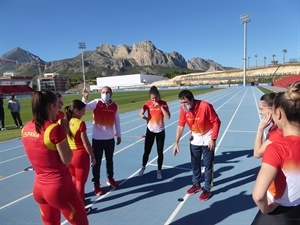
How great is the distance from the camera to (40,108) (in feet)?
7.44

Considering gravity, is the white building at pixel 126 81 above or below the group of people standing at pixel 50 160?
above

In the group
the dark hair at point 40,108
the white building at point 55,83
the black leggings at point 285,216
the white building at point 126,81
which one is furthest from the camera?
the white building at point 55,83

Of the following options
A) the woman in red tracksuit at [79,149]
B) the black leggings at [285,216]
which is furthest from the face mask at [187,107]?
the black leggings at [285,216]

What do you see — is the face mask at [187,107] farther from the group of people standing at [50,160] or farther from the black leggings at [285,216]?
the black leggings at [285,216]

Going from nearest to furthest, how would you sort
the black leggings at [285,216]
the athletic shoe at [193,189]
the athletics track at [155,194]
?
1. the black leggings at [285,216]
2. the athletics track at [155,194]
3. the athletic shoe at [193,189]

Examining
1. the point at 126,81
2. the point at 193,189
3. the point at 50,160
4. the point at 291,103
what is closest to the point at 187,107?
the point at 193,189

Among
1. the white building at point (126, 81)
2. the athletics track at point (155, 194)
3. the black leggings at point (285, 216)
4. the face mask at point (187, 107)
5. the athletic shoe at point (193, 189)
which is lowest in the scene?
the athletics track at point (155, 194)

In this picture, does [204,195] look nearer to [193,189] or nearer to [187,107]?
[193,189]

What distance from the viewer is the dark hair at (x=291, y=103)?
157 cm

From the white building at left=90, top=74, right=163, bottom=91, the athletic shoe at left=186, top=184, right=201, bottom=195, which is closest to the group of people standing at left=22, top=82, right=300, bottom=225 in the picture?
the athletic shoe at left=186, top=184, right=201, bottom=195

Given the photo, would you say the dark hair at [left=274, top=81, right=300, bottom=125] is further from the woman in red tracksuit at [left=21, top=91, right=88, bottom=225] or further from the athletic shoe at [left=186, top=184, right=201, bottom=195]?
the athletic shoe at [left=186, top=184, right=201, bottom=195]

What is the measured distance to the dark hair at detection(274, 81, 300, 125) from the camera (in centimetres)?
157

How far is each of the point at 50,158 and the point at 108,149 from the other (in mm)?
2395

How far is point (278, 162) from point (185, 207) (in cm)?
275
